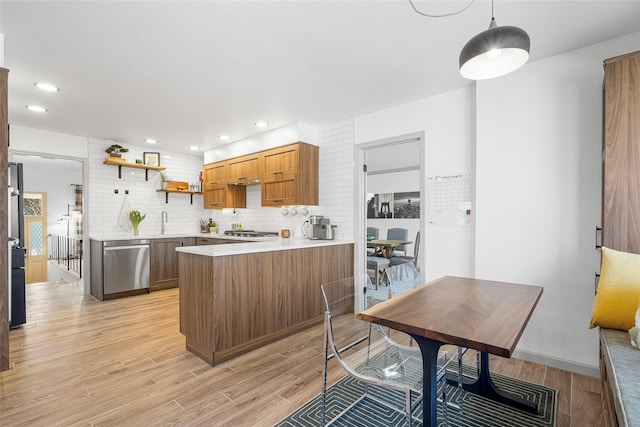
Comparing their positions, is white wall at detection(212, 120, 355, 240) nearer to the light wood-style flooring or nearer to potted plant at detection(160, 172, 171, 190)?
the light wood-style flooring

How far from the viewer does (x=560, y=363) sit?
2.42 m

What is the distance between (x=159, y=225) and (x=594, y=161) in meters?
6.07

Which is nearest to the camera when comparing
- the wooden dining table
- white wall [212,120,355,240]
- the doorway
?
the wooden dining table

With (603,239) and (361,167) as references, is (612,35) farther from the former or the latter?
(361,167)

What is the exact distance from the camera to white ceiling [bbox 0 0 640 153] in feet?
6.26

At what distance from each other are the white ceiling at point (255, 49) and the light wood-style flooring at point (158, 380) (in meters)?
2.46

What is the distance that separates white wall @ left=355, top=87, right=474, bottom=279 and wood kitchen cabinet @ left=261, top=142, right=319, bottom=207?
1346mm

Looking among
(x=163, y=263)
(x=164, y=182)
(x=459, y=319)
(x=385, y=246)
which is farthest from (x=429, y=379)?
(x=164, y=182)

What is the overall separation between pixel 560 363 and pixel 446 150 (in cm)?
206

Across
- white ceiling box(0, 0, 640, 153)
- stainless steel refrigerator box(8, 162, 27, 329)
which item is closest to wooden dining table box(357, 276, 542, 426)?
white ceiling box(0, 0, 640, 153)

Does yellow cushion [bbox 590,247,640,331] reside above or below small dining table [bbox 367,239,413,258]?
above

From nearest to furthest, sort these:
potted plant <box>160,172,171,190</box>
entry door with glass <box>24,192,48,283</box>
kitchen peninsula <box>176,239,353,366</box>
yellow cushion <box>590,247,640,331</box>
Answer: yellow cushion <box>590,247,640,331</box>
kitchen peninsula <box>176,239,353,366</box>
potted plant <box>160,172,171,190</box>
entry door with glass <box>24,192,48,283</box>

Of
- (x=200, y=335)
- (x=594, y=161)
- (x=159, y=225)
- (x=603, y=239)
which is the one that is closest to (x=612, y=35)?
(x=594, y=161)

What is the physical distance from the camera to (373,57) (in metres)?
2.48
